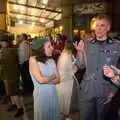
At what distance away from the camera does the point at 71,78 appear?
7254mm

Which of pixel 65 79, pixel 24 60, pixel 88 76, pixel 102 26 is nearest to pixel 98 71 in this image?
pixel 88 76

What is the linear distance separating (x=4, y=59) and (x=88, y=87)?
4.87m

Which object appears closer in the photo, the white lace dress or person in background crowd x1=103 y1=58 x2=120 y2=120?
person in background crowd x1=103 y1=58 x2=120 y2=120

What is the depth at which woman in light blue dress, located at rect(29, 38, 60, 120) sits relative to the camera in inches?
214

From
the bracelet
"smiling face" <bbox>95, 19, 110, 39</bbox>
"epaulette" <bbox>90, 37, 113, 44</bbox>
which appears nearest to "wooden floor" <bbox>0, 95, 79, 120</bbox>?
"epaulette" <bbox>90, 37, 113, 44</bbox>

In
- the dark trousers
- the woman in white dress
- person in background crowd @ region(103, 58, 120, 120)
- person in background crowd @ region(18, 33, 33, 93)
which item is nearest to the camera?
person in background crowd @ region(103, 58, 120, 120)

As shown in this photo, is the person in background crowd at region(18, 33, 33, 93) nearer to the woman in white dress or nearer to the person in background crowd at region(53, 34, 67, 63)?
the person in background crowd at region(53, 34, 67, 63)

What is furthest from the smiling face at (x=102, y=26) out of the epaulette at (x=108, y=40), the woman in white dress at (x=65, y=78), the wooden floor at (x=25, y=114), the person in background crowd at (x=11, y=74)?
the person in background crowd at (x=11, y=74)

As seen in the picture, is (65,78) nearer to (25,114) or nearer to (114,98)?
(114,98)

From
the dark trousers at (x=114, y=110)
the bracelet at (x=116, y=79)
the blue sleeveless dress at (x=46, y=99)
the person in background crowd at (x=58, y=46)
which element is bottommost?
the dark trousers at (x=114, y=110)

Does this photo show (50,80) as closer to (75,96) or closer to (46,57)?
(46,57)

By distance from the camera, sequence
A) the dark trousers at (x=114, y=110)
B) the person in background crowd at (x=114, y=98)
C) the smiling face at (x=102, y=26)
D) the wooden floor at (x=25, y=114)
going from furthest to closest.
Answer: the wooden floor at (x=25, y=114) → the dark trousers at (x=114, y=110) → the smiling face at (x=102, y=26) → the person in background crowd at (x=114, y=98)

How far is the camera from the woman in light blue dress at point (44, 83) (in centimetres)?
544

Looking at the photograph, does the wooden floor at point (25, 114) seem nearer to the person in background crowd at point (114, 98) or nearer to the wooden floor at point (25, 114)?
the wooden floor at point (25, 114)
